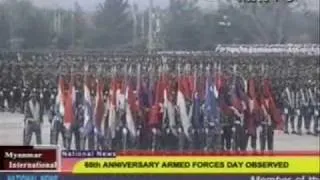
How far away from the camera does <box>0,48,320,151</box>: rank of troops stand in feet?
12.4

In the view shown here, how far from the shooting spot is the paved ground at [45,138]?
12.5 ft

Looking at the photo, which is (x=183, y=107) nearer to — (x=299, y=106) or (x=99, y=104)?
(x=99, y=104)

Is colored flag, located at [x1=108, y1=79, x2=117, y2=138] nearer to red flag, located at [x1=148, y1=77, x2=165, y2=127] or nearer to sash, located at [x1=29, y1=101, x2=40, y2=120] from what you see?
red flag, located at [x1=148, y1=77, x2=165, y2=127]

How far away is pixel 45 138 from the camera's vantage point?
3855 millimetres

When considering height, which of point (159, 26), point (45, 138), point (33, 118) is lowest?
point (45, 138)

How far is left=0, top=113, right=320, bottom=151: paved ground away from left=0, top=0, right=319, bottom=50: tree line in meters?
0.43

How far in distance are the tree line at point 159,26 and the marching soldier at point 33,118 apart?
323 mm

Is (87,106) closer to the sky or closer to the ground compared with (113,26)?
closer to the ground

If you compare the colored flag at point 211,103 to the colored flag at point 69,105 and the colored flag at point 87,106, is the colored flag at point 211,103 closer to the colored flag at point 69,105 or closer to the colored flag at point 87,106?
the colored flag at point 87,106

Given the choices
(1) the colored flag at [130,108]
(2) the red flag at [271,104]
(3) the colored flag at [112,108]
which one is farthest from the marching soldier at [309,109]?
(3) the colored flag at [112,108]

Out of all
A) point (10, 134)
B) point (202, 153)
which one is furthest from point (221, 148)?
point (10, 134)

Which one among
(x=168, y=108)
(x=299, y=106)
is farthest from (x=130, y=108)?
(x=299, y=106)

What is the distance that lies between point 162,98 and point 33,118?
75 centimetres

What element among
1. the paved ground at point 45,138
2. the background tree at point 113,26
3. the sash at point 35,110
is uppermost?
the background tree at point 113,26
